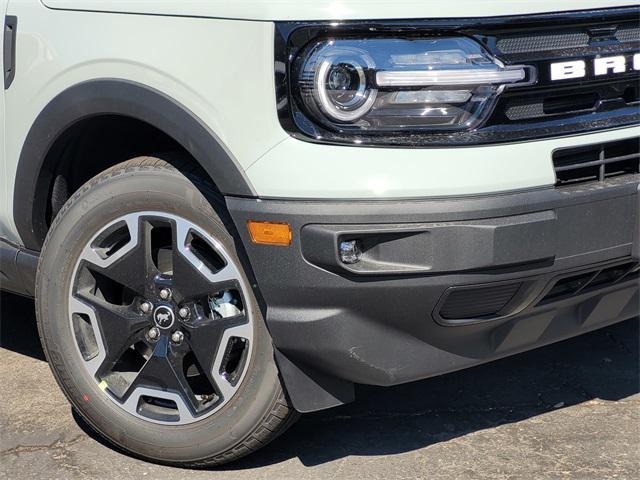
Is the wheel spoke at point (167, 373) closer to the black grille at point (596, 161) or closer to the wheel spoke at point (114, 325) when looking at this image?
the wheel spoke at point (114, 325)

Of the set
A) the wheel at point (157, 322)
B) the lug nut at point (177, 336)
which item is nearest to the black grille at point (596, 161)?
the wheel at point (157, 322)

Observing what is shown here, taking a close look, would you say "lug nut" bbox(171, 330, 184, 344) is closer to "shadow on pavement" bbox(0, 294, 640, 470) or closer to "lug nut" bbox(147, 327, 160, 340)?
"lug nut" bbox(147, 327, 160, 340)

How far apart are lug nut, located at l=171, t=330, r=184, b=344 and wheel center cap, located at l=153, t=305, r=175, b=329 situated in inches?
1.1

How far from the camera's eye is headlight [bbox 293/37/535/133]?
2.77 metres

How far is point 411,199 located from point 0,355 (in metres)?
2.28

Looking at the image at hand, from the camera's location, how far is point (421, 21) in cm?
276

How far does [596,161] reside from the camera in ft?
9.75

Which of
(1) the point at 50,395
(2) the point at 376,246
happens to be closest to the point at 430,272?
(2) the point at 376,246

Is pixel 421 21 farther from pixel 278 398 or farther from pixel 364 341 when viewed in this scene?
pixel 278 398

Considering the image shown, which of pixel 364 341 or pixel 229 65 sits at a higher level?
pixel 229 65

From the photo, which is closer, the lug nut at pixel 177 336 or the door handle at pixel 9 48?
the lug nut at pixel 177 336

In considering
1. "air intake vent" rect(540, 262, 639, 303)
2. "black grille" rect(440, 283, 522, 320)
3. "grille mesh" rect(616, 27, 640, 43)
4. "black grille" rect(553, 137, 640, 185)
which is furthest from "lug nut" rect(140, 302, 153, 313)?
"grille mesh" rect(616, 27, 640, 43)

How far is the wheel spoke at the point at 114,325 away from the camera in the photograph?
131 inches

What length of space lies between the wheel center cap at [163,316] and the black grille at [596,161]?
3.84 feet
